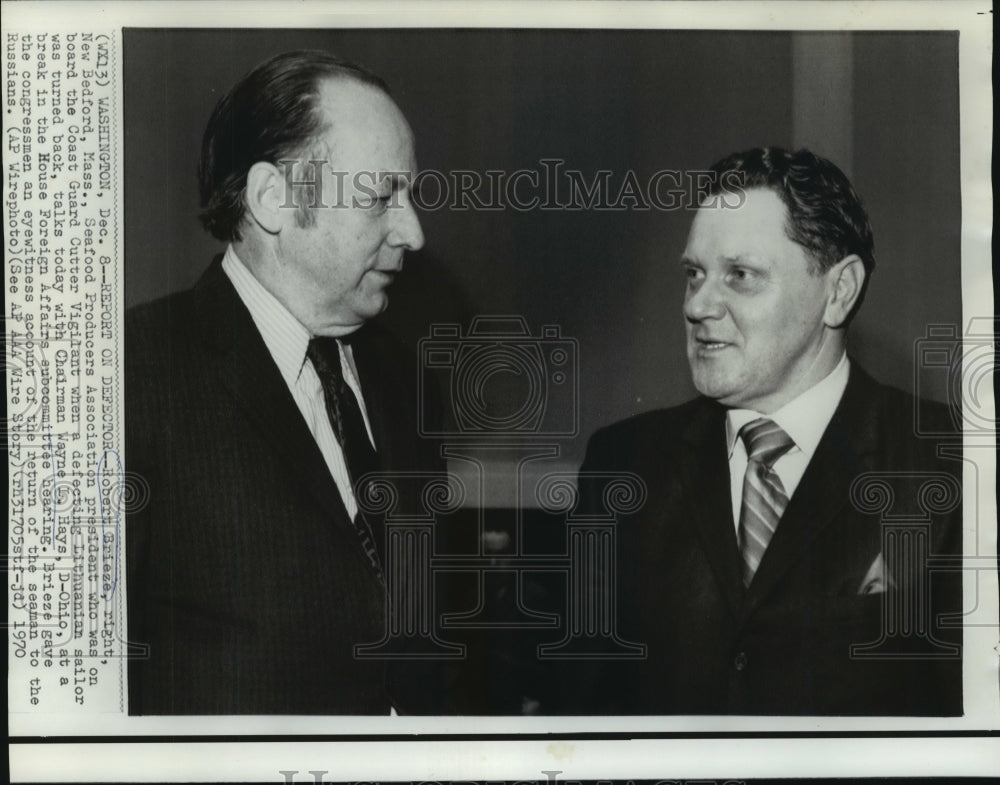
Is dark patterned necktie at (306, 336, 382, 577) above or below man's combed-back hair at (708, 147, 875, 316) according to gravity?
below

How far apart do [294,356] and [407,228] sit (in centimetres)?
20

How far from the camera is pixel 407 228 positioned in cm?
115

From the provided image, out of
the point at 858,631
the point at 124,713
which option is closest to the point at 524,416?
the point at 858,631

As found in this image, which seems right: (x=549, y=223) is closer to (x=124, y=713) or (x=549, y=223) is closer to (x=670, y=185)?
(x=670, y=185)

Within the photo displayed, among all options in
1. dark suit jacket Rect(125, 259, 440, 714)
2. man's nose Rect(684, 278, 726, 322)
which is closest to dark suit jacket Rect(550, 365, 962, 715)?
man's nose Rect(684, 278, 726, 322)

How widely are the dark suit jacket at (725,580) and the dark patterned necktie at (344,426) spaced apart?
0.85 ft

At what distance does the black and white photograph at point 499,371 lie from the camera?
1143 mm

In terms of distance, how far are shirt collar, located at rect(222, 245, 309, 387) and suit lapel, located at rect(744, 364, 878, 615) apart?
2.00 feet

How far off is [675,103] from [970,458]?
56cm

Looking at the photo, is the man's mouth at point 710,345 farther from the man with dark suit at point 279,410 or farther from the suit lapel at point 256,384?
the suit lapel at point 256,384

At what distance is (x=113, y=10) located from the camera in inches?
45.9

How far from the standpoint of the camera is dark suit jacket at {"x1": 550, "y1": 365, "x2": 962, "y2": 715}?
116 cm

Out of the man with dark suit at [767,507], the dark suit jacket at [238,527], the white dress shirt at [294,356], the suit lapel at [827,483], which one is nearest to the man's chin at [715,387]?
the man with dark suit at [767,507]

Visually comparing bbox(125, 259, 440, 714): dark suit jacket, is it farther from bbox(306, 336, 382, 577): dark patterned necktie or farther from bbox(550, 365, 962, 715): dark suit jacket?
bbox(550, 365, 962, 715): dark suit jacket
